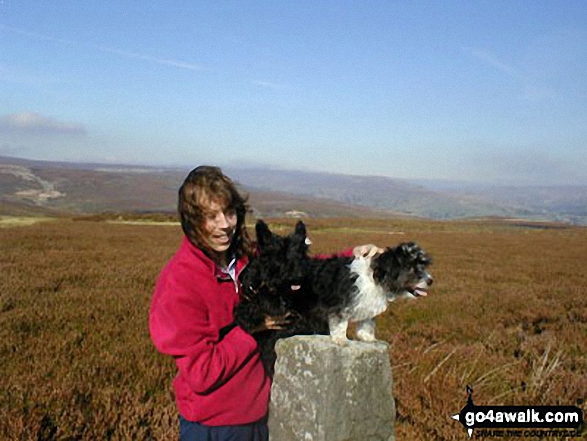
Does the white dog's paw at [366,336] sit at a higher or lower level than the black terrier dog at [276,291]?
lower

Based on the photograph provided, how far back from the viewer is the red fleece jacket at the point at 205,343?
2406mm

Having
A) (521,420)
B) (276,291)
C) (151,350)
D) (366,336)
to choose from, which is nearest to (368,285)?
(366,336)

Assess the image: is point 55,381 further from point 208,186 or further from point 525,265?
point 525,265

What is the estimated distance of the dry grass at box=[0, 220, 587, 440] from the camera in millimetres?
4359

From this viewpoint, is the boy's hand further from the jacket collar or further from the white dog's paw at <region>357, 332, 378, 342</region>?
the jacket collar

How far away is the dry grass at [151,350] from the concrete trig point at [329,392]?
5.17ft

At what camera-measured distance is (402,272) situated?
337cm

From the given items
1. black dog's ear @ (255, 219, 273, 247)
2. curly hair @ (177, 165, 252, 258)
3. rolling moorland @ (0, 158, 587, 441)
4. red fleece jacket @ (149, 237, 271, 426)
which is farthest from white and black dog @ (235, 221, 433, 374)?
rolling moorland @ (0, 158, 587, 441)

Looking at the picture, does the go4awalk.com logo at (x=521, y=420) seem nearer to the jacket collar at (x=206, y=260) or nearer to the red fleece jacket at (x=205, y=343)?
the red fleece jacket at (x=205, y=343)

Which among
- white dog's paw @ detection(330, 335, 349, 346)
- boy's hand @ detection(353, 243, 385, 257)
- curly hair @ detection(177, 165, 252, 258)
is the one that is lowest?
white dog's paw @ detection(330, 335, 349, 346)

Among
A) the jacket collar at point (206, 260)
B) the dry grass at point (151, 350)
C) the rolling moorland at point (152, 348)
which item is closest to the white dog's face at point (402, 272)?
the rolling moorland at point (152, 348)

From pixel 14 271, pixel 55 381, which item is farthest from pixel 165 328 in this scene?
pixel 14 271

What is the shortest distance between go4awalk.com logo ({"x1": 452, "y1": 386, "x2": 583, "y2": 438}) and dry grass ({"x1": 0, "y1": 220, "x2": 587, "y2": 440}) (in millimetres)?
203

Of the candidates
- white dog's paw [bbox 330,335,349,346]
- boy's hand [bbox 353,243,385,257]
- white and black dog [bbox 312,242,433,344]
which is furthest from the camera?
boy's hand [bbox 353,243,385,257]
